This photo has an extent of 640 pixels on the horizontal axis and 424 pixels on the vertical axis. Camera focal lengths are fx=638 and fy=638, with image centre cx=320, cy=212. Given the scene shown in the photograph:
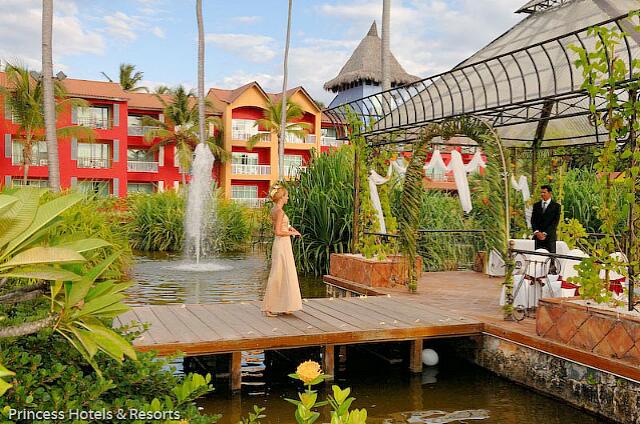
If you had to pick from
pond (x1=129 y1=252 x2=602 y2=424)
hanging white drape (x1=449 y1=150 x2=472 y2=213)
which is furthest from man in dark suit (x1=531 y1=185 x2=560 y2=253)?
pond (x1=129 y1=252 x2=602 y2=424)

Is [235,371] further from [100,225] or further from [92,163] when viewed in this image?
[92,163]

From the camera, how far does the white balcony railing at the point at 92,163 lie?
33.8 meters

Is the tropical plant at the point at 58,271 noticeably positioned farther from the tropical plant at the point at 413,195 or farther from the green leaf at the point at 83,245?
the tropical plant at the point at 413,195

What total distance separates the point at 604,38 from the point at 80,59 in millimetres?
34327

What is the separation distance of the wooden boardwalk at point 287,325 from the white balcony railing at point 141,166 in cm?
2902

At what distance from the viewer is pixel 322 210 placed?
14.3m

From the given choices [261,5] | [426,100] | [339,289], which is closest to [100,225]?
[339,289]

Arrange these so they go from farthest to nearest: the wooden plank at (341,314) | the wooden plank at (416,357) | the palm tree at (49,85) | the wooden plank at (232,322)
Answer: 1. the palm tree at (49,85)
2. the wooden plank at (416,357)
3. the wooden plank at (341,314)
4. the wooden plank at (232,322)

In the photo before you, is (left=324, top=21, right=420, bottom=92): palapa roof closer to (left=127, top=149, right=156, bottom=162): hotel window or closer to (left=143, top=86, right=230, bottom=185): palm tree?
(left=143, top=86, right=230, bottom=185): palm tree

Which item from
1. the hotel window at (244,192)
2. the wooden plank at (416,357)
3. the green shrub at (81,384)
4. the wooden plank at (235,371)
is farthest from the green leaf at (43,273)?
the hotel window at (244,192)

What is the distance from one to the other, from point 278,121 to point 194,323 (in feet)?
100

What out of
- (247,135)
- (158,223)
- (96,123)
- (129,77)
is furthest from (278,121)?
(158,223)

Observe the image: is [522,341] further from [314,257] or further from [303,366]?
[314,257]

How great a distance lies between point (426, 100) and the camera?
37.4 feet
